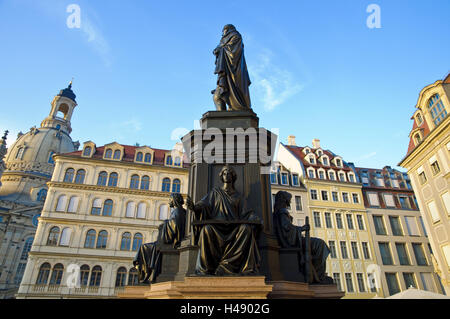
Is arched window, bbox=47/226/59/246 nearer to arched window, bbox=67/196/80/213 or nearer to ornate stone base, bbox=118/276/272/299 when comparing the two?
arched window, bbox=67/196/80/213

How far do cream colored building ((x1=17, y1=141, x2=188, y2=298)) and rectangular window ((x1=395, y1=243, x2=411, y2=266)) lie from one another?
80.4 feet

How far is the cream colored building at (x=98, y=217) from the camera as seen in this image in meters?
26.7

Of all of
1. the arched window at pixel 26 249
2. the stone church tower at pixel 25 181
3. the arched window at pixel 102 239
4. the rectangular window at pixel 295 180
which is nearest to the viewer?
the arched window at pixel 102 239

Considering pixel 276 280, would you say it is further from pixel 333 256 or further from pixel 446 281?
pixel 333 256

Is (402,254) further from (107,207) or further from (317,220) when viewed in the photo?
(107,207)

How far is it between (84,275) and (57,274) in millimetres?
2309

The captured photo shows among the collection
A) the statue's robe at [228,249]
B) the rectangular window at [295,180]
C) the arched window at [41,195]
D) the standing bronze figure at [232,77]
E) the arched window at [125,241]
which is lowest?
the statue's robe at [228,249]

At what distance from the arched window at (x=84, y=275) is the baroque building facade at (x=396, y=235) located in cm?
2812

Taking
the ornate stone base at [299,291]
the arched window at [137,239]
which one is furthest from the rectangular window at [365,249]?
the ornate stone base at [299,291]

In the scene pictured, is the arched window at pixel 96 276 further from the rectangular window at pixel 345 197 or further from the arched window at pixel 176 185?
the rectangular window at pixel 345 197

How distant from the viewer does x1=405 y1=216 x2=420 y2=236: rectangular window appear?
33.6 m

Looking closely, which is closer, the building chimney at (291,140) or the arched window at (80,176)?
the arched window at (80,176)
